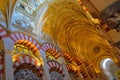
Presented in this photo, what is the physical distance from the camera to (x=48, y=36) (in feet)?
31.9

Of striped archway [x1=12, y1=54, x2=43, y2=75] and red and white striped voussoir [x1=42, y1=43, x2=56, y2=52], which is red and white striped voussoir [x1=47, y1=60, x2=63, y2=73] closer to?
striped archway [x1=12, y1=54, x2=43, y2=75]

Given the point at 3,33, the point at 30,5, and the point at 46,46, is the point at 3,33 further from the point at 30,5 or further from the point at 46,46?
the point at 30,5

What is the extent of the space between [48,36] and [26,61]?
2852mm

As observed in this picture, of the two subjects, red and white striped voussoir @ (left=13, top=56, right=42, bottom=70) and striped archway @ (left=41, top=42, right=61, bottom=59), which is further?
striped archway @ (left=41, top=42, right=61, bottom=59)

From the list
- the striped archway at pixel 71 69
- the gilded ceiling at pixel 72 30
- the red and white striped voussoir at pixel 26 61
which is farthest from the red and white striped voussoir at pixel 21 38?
the striped archway at pixel 71 69

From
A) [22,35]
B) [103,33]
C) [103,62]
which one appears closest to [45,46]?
[22,35]

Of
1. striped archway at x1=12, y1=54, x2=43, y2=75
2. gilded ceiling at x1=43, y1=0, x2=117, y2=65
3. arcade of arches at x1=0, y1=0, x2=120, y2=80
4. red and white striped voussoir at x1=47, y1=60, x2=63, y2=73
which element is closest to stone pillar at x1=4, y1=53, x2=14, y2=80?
arcade of arches at x1=0, y1=0, x2=120, y2=80

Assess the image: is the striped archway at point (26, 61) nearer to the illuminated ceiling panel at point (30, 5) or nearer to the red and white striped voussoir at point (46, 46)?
the red and white striped voussoir at point (46, 46)

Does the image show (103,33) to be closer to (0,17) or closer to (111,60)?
(0,17)

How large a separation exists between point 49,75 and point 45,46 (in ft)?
5.17

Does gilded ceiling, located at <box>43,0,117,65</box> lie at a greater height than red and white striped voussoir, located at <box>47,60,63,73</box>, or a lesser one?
greater

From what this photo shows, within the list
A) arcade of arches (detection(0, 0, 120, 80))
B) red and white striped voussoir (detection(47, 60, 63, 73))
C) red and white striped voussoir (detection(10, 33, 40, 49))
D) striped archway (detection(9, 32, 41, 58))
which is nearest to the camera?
arcade of arches (detection(0, 0, 120, 80))

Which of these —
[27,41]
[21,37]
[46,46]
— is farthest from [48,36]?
[21,37]

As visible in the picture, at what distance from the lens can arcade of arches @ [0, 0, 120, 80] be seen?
10.7ft
